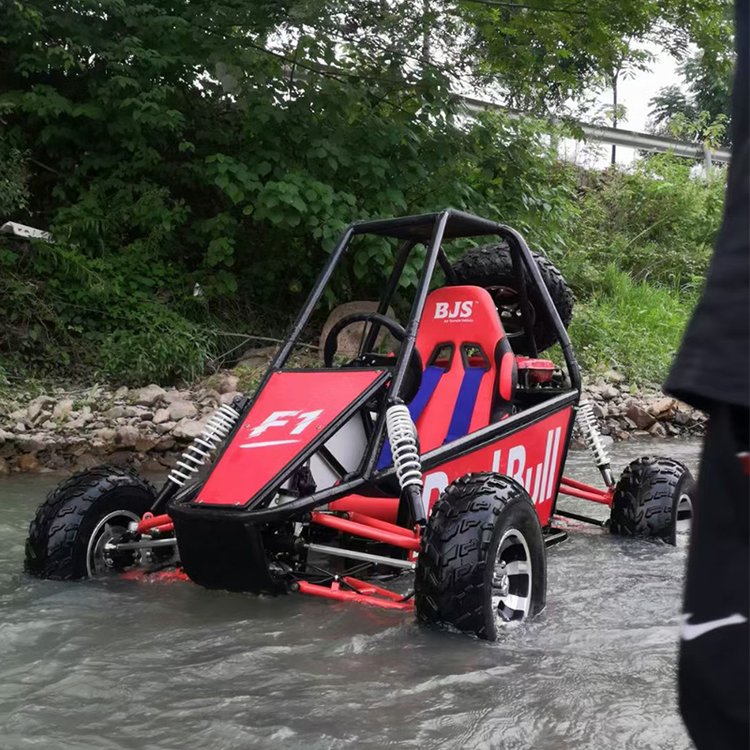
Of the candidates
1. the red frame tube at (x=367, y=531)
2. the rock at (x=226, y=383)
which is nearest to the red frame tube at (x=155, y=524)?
the red frame tube at (x=367, y=531)

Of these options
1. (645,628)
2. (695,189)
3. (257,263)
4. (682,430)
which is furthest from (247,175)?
(695,189)

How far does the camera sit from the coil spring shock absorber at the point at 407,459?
10.2ft

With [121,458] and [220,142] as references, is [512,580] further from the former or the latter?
[220,142]

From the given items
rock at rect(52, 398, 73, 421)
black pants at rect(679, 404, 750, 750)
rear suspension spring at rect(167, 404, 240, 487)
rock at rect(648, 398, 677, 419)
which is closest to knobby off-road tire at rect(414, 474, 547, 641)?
rear suspension spring at rect(167, 404, 240, 487)

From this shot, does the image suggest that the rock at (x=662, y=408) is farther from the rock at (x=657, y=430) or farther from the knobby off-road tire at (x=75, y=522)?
the knobby off-road tire at (x=75, y=522)

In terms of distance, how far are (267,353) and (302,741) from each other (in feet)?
22.5

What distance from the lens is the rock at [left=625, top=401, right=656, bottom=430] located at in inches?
356

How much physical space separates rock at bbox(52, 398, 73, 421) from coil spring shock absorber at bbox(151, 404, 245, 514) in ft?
11.9

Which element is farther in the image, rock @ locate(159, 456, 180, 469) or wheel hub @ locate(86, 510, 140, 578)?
rock @ locate(159, 456, 180, 469)

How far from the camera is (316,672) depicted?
2.78 metres

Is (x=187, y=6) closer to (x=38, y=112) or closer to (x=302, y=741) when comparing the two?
(x=38, y=112)

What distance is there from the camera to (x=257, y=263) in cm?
948

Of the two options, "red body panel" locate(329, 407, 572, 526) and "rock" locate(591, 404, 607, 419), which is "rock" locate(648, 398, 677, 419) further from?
"red body panel" locate(329, 407, 572, 526)

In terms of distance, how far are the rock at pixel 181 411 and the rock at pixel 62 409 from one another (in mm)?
733
